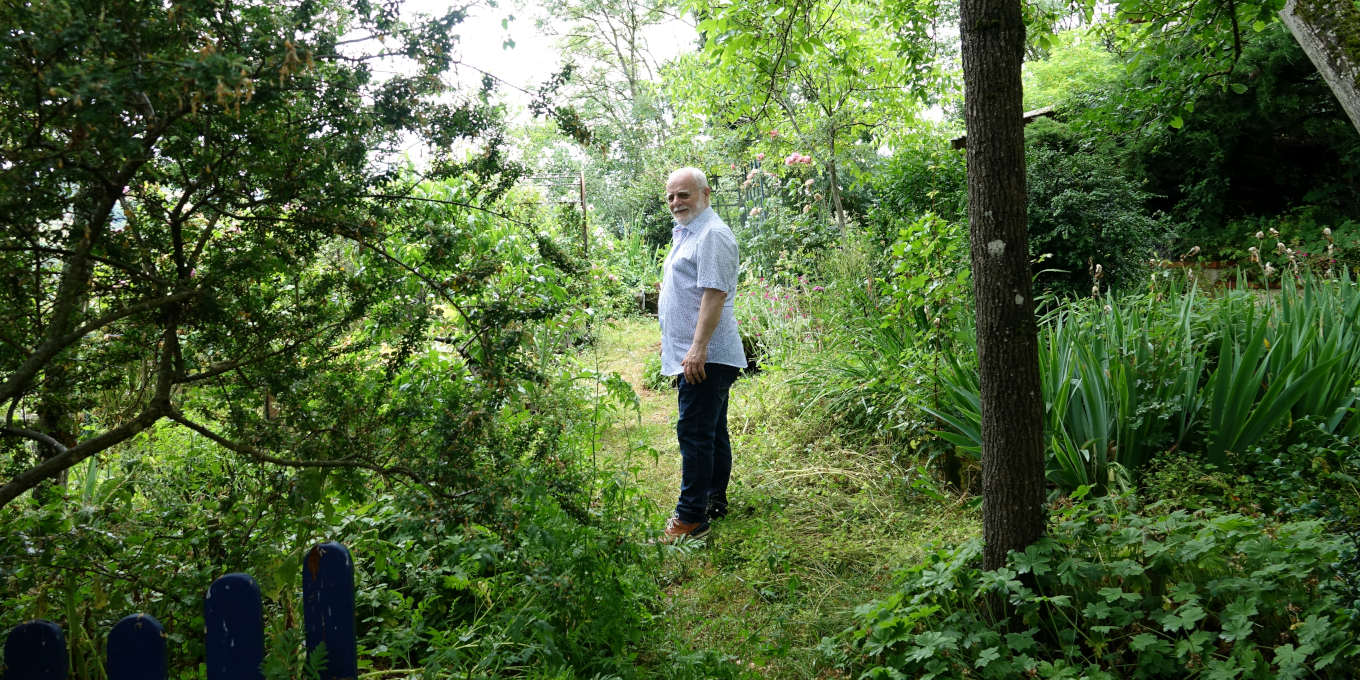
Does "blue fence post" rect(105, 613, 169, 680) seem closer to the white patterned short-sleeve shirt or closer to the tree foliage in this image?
the tree foliage

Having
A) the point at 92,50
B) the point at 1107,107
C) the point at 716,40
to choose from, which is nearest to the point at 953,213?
the point at 1107,107

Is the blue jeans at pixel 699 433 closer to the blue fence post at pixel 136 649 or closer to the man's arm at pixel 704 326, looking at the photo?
the man's arm at pixel 704 326

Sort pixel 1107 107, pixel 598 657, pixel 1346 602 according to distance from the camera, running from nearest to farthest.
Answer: pixel 1346 602, pixel 598 657, pixel 1107 107

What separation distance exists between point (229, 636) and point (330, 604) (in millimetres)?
188

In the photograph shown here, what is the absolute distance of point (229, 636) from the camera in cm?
150

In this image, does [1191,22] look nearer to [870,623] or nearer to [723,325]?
[723,325]

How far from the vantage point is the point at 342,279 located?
2125mm

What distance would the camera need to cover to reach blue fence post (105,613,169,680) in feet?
4.63

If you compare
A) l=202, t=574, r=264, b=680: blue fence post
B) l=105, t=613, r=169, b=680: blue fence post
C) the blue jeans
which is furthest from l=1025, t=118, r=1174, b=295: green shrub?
l=105, t=613, r=169, b=680: blue fence post

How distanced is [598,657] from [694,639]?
0.43 m

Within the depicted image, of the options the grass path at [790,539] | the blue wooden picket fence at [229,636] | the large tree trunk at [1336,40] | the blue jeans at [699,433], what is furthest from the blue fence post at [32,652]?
the large tree trunk at [1336,40]

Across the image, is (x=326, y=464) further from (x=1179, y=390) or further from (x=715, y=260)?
(x=1179, y=390)

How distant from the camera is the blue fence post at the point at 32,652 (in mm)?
1370

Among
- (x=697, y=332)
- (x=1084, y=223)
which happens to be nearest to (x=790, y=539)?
(x=697, y=332)
